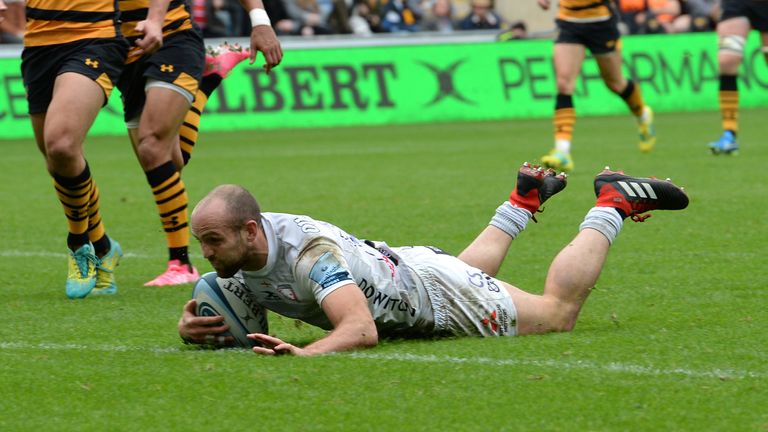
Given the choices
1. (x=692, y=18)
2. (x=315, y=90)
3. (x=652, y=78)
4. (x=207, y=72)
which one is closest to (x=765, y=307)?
(x=207, y=72)

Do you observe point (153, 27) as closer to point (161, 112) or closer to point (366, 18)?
point (161, 112)

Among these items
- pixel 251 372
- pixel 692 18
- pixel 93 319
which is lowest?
pixel 692 18

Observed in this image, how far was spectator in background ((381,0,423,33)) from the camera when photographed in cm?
2678

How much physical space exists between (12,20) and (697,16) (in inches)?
682

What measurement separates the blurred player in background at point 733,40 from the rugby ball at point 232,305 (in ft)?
32.4

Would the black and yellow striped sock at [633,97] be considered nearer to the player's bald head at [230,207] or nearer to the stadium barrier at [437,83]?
the stadium barrier at [437,83]

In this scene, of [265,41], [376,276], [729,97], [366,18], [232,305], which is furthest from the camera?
[366,18]

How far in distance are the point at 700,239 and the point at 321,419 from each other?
502cm

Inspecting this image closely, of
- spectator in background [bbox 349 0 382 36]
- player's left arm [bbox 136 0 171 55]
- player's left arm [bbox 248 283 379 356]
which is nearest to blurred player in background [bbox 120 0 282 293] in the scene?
player's left arm [bbox 136 0 171 55]

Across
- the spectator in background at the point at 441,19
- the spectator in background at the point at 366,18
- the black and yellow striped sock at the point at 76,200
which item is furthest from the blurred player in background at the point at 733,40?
the spectator in background at the point at 441,19

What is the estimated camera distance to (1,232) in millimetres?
10297

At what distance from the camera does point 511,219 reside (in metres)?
6.43

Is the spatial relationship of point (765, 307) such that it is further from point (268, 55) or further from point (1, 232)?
point (1, 232)

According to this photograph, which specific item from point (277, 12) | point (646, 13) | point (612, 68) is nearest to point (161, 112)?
point (612, 68)
